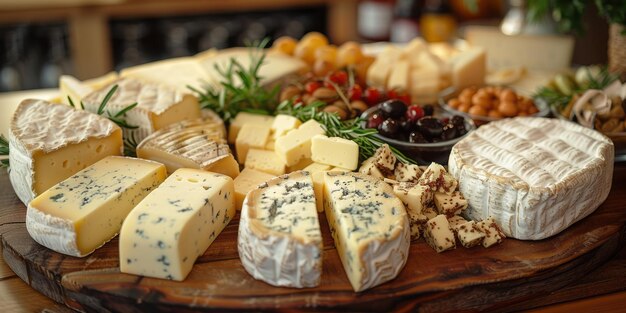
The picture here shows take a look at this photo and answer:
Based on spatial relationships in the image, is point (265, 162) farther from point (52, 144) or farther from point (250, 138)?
point (52, 144)

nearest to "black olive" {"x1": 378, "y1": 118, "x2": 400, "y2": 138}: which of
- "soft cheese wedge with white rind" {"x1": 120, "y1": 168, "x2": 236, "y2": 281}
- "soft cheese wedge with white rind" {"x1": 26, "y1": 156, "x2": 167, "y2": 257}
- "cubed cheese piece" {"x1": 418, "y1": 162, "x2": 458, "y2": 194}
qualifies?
"cubed cheese piece" {"x1": 418, "y1": 162, "x2": 458, "y2": 194}

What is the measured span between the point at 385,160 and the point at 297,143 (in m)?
0.24

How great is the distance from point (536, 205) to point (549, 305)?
21cm

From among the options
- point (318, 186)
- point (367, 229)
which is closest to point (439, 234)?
point (367, 229)

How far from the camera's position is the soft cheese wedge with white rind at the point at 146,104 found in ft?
5.69

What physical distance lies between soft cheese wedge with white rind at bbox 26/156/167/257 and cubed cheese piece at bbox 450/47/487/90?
1111 mm

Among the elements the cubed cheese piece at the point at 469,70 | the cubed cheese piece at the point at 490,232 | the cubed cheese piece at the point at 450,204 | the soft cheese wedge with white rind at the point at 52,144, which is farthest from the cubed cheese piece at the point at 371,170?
the cubed cheese piece at the point at 469,70

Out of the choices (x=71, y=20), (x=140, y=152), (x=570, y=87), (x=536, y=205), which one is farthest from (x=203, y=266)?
(x=71, y=20)

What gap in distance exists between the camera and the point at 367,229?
123 cm

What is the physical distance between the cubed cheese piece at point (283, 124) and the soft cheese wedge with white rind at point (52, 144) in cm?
41

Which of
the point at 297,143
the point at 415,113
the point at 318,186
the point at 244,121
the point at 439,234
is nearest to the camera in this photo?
the point at 439,234

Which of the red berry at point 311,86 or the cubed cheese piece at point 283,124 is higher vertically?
the red berry at point 311,86

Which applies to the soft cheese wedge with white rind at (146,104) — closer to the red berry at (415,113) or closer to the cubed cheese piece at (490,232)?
the red berry at (415,113)

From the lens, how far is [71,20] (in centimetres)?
291
